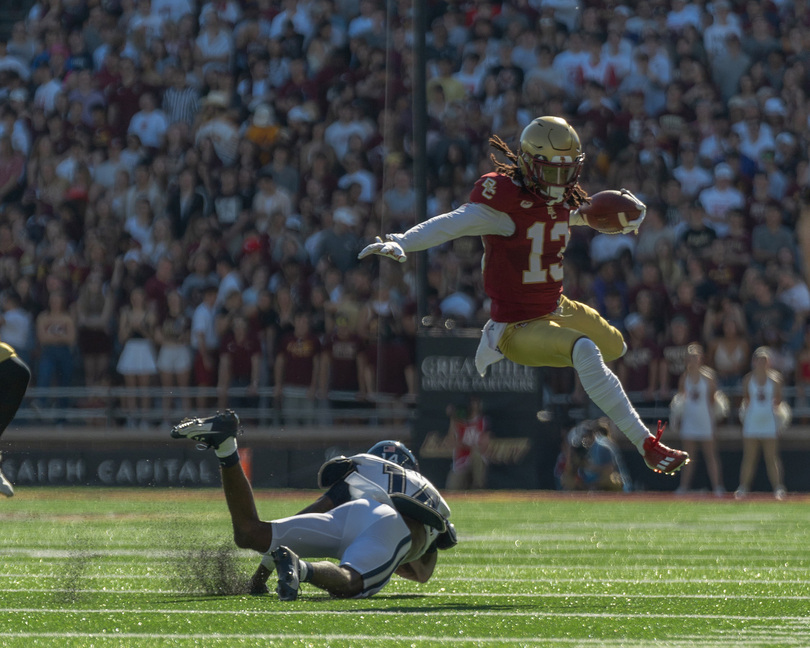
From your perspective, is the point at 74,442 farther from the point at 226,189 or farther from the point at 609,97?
the point at 609,97

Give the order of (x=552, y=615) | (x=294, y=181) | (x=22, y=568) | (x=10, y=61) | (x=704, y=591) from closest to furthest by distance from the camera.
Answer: (x=552, y=615) → (x=704, y=591) → (x=22, y=568) → (x=294, y=181) → (x=10, y=61)

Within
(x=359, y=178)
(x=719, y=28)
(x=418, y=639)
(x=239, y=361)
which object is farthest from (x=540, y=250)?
(x=719, y=28)

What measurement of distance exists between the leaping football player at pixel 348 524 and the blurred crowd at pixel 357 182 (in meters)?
7.87

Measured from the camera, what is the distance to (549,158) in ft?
20.7

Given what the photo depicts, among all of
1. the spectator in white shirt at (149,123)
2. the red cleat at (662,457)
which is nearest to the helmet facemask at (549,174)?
the red cleat at (662,457)

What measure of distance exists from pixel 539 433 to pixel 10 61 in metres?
8.31

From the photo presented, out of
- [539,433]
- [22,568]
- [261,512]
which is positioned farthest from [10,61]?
[22,568]

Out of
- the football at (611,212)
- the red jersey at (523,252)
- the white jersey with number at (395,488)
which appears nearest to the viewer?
the white jersey with number at (395,488)

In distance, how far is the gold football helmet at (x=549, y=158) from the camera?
20.7ft

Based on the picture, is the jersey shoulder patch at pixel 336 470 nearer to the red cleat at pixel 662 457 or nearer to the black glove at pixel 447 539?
the black glove at pixel 447 539

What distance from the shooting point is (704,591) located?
5988 mm

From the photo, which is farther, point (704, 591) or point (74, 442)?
point (74, 442)

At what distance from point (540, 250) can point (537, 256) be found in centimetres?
3

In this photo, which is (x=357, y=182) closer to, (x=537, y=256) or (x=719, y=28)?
(x=719, y=28)
